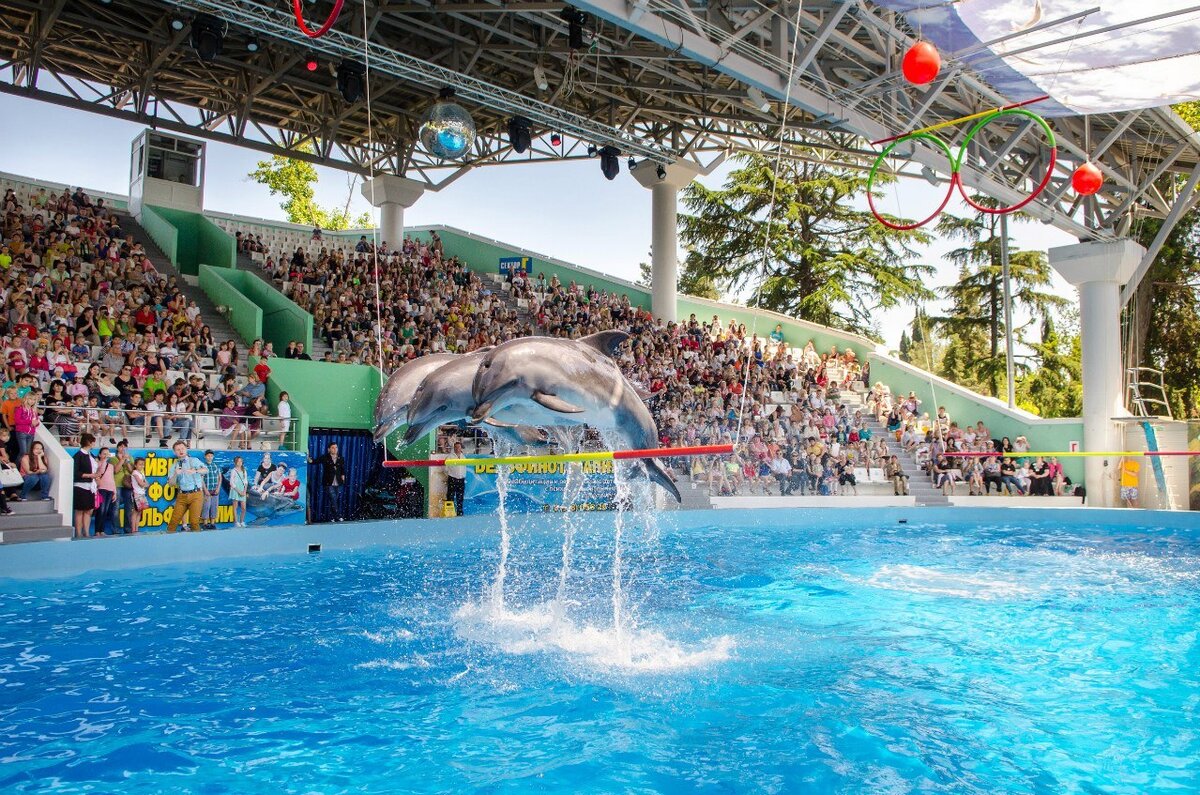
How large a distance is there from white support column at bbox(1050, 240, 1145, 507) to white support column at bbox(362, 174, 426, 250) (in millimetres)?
13589

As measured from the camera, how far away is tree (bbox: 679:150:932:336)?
2798 centimetres

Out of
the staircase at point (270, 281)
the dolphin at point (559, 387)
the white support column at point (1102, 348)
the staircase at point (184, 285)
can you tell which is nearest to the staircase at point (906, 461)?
the white support column at point (1102, 348)

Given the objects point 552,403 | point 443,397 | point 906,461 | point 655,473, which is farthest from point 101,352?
point 906,461

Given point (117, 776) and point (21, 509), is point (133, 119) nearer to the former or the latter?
point (21, 509)

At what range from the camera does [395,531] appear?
11352mm

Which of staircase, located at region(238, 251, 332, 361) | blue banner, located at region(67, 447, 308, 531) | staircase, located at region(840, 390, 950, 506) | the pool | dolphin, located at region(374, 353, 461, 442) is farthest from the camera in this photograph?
staircase, located at region(840, 390, 950, 506)

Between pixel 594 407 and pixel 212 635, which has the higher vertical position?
pixel 594 407

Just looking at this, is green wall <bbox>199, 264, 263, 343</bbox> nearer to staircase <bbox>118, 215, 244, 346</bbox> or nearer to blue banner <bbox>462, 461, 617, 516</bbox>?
staircase <bbox>118, 215, 244, 346</bbox>

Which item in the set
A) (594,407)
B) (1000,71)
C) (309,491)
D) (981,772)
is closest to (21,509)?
(309,491)

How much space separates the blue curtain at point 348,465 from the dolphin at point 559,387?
26.1 feet

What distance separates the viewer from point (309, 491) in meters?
12.1

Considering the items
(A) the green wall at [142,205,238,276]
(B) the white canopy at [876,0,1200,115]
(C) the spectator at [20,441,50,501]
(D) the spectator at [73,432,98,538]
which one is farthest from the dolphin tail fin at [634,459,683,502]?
(A) the green wall at [142,205,238,276]

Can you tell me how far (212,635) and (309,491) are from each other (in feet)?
19.6

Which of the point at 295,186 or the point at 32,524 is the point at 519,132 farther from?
the point at 295,186
